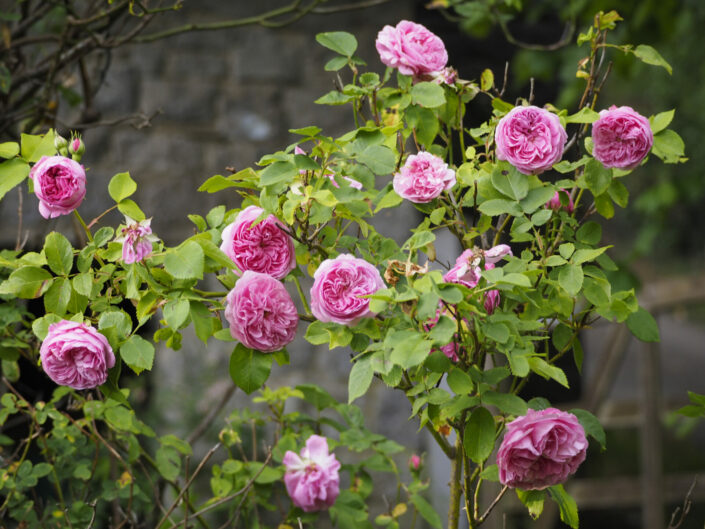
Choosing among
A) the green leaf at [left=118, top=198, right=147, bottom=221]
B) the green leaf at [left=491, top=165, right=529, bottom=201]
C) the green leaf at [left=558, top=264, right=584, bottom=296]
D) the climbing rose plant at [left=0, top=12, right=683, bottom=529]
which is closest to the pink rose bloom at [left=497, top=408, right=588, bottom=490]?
the climbing rose plant at [left=0, top=12, right=683, bottom=529]

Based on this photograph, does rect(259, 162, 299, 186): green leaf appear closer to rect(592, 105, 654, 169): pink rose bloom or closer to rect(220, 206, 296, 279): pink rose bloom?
rect(220, 206, 296, 279): pink rose bloom

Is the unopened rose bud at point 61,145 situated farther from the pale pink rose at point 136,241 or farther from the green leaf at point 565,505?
the green leaf at point 565,505

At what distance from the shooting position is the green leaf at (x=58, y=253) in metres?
1.05

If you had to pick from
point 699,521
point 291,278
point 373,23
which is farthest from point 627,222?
point 291,278

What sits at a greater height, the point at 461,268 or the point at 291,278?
the point at 461,268

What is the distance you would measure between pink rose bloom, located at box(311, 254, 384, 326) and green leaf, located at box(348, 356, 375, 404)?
0.05m

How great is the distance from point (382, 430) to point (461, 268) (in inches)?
70.7

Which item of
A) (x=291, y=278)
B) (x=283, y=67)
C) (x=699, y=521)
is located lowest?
(x=699, y=521)

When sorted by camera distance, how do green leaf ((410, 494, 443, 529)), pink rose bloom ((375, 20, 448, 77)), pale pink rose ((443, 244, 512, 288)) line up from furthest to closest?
green leaf ((410, 494, 443, 529)), pink rose bloom ((375, 20, 448, 77)), pale pink rose ((443, 244, 512, 288))

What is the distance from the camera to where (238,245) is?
3.40 feet

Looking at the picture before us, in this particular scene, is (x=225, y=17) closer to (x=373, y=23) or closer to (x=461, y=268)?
(x=373, y=23)

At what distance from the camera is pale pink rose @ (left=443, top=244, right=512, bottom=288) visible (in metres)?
1.05

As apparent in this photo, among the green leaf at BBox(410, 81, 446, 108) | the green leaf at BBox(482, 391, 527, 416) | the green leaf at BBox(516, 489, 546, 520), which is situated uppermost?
the green leaf at BBox(410, 81, 446, 108)

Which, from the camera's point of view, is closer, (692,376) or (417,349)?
(417,349)
